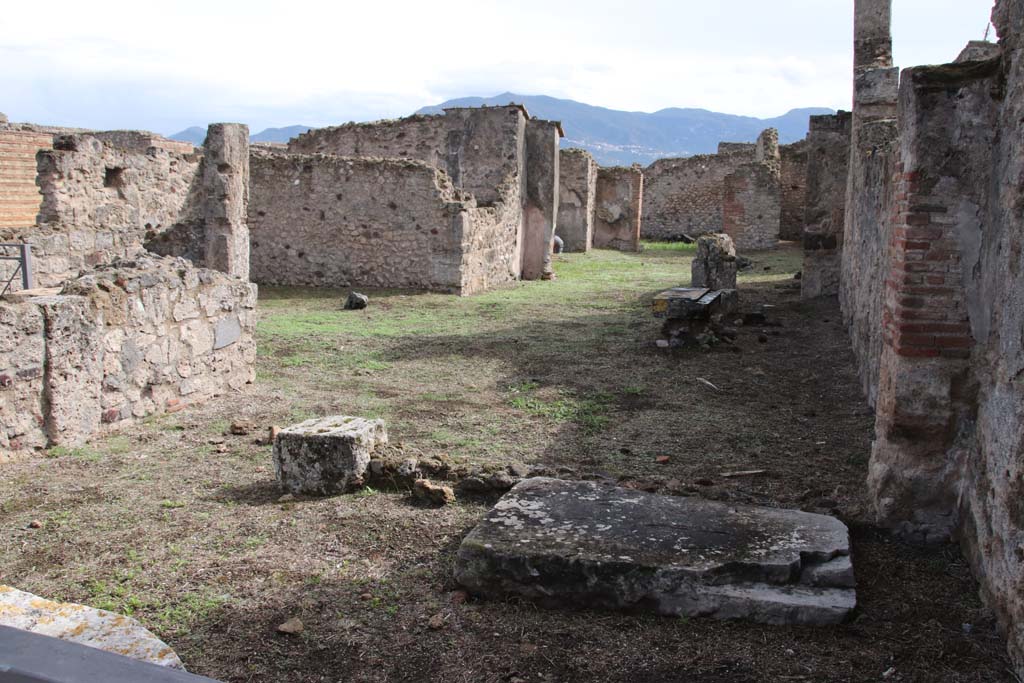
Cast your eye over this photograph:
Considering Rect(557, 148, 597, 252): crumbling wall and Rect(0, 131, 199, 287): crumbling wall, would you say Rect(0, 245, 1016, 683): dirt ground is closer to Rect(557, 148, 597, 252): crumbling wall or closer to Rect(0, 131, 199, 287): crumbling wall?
Rect(0, 131, 199, 287): crumbling wall

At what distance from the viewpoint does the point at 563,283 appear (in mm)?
16297

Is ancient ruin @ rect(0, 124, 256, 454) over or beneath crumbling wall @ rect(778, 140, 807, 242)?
beneath

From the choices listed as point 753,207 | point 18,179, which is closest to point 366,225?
point 18,179

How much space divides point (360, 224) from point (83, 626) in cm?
1227

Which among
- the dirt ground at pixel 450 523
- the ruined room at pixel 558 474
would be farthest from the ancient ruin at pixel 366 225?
the dirt ground at pixel 450 523

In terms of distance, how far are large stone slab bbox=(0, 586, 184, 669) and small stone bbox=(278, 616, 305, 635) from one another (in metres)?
0.70

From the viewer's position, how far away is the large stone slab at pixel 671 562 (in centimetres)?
333

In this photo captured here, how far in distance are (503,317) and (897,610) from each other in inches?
338

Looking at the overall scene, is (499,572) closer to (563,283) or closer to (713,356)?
(713,356)

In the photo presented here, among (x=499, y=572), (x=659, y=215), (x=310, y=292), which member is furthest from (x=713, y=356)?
(x=659, y=215)

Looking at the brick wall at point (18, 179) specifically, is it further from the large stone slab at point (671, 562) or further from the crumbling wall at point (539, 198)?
the large stone slab at point (671, 562)

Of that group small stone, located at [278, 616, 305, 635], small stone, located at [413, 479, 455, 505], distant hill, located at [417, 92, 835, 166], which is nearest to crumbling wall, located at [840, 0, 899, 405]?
small stone, located at [413, 479, 455, 505]

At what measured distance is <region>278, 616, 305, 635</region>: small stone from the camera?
128 inches

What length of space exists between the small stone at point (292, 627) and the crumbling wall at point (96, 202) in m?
9.44
